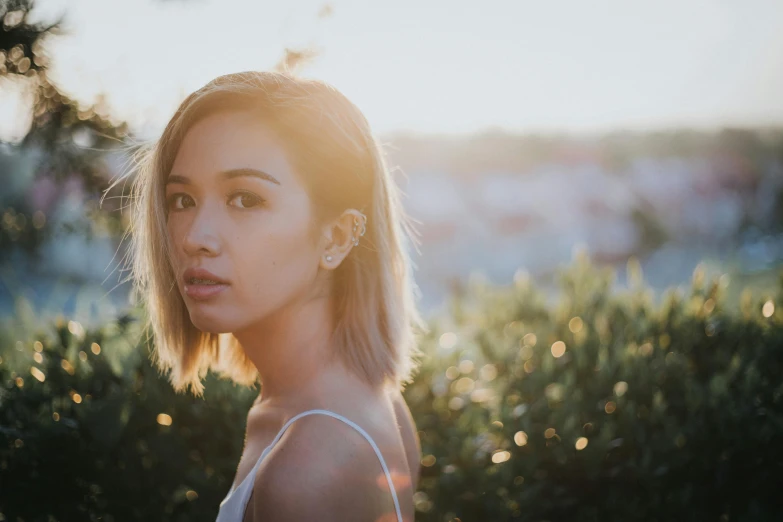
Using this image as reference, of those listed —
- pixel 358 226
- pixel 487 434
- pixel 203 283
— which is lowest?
pixel 487 434

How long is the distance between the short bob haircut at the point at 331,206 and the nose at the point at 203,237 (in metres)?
0.30

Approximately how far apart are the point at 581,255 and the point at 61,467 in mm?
3433

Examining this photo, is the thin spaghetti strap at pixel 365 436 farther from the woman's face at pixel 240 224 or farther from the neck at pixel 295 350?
the woman's face at pixel 240 224

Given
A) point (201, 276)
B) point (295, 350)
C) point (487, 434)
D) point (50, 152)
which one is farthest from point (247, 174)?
point (50, 152)

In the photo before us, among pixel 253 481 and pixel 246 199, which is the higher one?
pixel 246 199

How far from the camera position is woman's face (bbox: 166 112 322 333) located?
2043 millimetres

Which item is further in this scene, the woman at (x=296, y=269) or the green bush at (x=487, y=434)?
the green bush at (x=487, y=434)

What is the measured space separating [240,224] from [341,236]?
13.4 inches

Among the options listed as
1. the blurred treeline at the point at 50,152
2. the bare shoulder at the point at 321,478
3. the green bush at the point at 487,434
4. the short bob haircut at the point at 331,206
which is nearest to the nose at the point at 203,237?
the short bob haircut at the point at 331,206

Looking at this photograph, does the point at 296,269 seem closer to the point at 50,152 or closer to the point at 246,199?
the point at 246,199

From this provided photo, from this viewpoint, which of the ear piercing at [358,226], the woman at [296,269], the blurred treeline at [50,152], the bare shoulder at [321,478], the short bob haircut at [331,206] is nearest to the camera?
the bare shoulder at [321,478]

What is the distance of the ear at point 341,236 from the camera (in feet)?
7.24

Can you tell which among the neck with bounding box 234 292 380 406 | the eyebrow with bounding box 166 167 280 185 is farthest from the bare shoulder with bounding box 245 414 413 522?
the eyebrow with bounding box 166 167 280 185

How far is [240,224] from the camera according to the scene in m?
2.05
